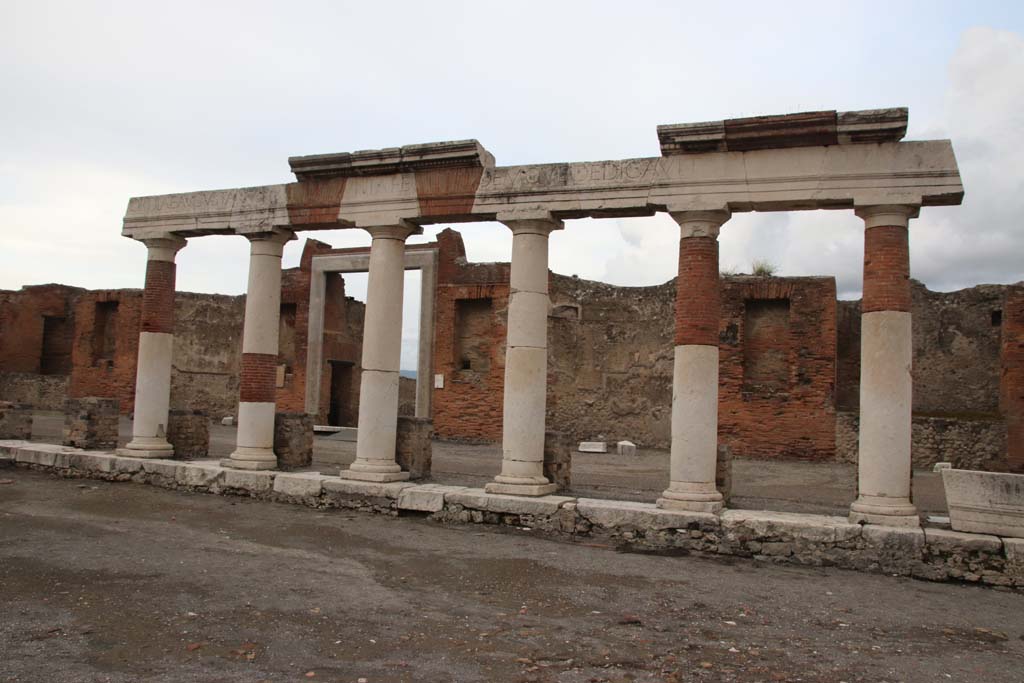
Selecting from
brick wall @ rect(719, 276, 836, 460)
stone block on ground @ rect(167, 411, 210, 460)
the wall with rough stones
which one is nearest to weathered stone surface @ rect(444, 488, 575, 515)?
stone block on ground @ rect(167, 411, 210, 460)

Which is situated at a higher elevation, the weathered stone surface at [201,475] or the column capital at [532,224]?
the column capital at [532,224]

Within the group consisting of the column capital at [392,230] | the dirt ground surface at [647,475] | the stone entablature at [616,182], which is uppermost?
the stone entablature at [616,182]

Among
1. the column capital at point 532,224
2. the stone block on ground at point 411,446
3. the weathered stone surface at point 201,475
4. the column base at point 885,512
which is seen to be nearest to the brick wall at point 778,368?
the stone block on ground at point 411,446

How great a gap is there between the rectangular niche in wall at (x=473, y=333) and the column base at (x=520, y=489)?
10155mm

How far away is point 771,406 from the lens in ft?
54.6

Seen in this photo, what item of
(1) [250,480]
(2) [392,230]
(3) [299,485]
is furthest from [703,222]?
(1) [250,480]

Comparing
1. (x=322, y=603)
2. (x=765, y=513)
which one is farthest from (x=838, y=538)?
(x=322, y=603)

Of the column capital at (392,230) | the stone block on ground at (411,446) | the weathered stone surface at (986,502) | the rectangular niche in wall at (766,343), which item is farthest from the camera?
the rectangular niche in wall at (766,343)

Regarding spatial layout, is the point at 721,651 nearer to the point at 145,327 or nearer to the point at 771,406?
the point at 145,327

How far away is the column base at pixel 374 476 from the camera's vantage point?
9977mm

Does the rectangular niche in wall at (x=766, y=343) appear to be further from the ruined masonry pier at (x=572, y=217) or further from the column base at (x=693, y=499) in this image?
the column base at (x=693, y=499)

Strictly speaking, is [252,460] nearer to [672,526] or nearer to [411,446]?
[411,446]

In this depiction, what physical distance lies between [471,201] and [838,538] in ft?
18.5

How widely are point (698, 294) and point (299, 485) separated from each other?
559cm
